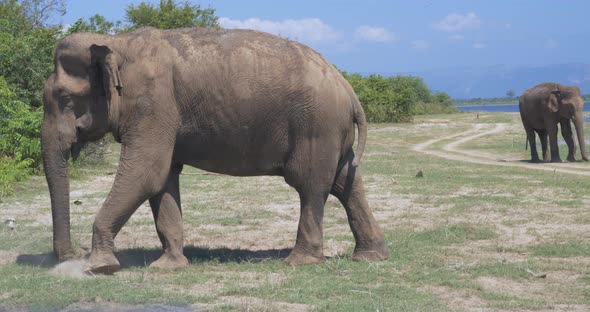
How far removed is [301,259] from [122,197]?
6.71 ft

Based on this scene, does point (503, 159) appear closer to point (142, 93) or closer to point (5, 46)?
point (5, 46)

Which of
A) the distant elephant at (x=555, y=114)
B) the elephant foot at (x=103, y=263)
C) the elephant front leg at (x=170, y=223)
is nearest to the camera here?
the elephant foot at (x=103, y=263)

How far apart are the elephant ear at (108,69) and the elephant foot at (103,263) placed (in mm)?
1597

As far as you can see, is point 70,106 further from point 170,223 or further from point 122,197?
point 170,223

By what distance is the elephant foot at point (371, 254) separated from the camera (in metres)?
9.27

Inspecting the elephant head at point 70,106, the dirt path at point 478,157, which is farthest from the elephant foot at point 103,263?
the dirt path at point 478,157

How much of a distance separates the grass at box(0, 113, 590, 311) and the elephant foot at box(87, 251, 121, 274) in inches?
5.9

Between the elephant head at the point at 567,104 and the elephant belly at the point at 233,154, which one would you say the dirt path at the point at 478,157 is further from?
the elephant belly at the point at 233,154

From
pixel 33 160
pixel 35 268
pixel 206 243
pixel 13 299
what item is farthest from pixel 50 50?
pixel 13 299

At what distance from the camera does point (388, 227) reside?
1205cm

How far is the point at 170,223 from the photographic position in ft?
29.6

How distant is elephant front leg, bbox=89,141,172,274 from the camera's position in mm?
8258

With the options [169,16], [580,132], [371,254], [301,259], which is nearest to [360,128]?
[371,254]

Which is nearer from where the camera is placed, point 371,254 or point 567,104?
point 371,254
